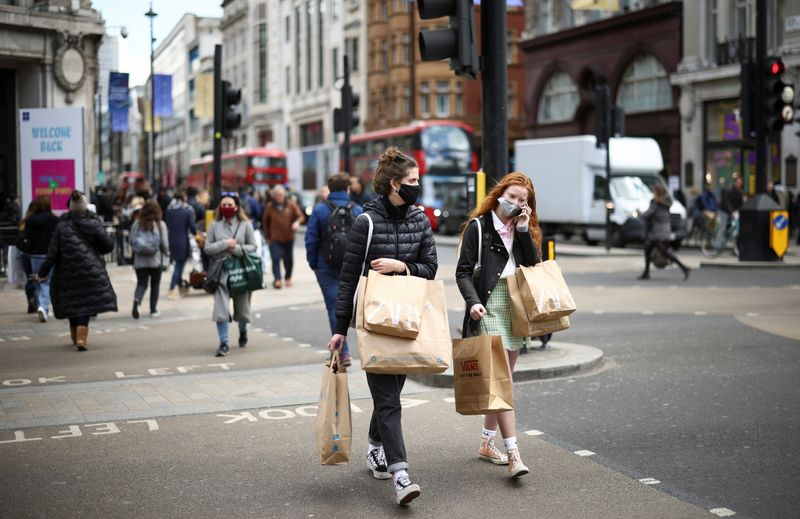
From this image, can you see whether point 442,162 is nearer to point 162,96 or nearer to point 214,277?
point 162,96

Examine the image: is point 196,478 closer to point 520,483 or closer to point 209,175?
point 520,483

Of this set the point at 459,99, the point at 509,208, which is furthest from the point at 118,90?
the point at 509,208

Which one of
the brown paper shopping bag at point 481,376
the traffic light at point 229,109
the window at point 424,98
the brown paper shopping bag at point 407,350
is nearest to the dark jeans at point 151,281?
the traffic light at point 229,109

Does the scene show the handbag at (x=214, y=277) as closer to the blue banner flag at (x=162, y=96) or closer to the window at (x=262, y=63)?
the blue banner flag at (x=162, y=96)

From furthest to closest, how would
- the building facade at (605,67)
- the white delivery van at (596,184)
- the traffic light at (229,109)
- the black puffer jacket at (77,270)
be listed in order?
the building facade at (605,67)
the white delivery van at (596,184)
the traffic light at (229,109)
the black puffer jacket at (77,270)

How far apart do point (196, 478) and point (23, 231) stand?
9.57 meters

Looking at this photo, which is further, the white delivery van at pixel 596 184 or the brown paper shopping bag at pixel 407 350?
the white delivery van at pixel 596 184

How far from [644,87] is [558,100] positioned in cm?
562

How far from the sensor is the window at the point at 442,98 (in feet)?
190

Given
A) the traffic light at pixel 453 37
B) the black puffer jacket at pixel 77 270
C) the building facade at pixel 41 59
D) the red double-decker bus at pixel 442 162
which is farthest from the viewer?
the red double-decker bus at pixel 442 162

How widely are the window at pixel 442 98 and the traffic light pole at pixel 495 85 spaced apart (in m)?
48.2

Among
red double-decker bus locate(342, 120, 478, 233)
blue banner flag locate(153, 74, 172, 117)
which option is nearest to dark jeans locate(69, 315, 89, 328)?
red double-decker bus locate(342, 120, 478, 233)

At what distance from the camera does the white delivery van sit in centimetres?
3066

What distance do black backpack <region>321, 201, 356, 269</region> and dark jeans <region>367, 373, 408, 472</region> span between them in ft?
14.3
